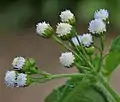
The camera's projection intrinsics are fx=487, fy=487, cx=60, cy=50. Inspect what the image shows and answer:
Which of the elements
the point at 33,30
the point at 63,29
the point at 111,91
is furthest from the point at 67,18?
the point at 33,30

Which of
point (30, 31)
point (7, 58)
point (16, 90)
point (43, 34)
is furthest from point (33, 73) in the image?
point (30, 31)

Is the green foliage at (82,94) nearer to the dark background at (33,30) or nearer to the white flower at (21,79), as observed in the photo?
the white flower at (21,79)

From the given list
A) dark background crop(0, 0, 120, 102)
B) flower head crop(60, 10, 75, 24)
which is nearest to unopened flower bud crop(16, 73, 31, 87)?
flower head crop(60, 10, 75, 24)

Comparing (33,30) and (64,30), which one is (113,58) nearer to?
(64,30)

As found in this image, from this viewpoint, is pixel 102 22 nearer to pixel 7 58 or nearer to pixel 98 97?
pixel 98 97


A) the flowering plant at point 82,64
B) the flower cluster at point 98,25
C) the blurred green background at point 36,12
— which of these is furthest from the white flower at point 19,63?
the blurred green background at point 36,12
